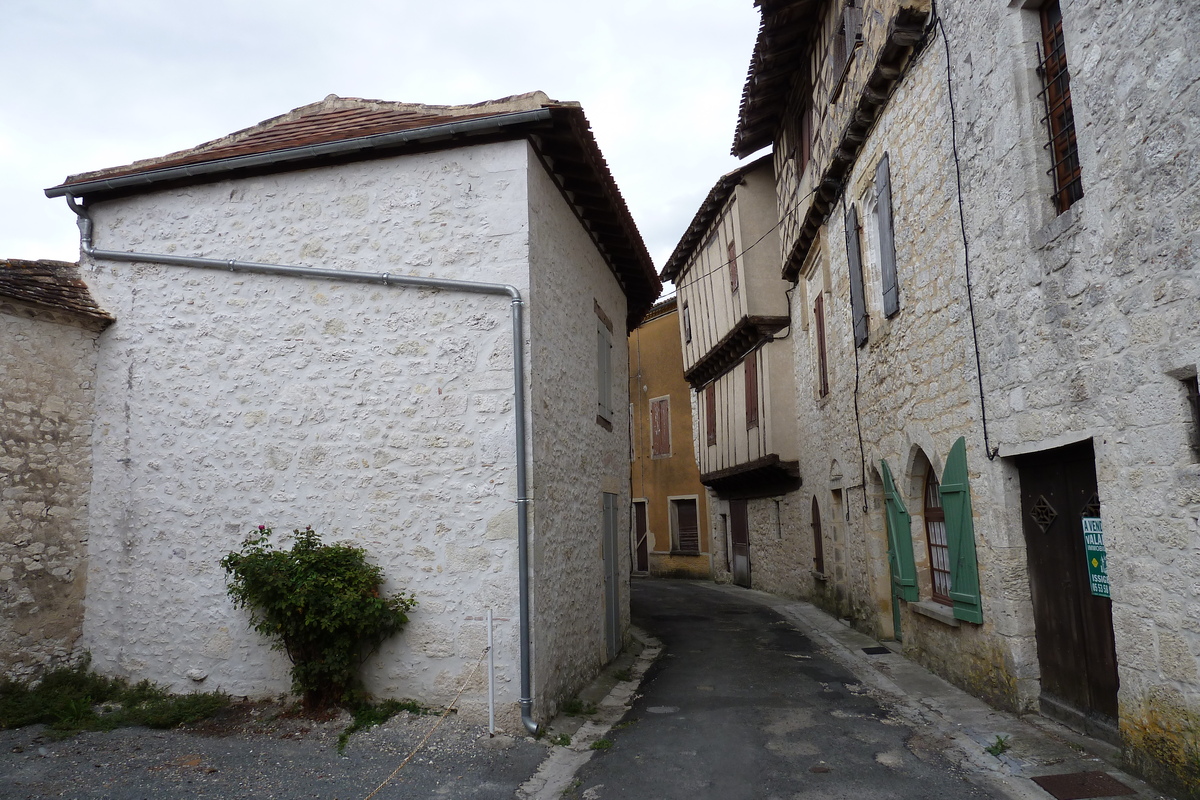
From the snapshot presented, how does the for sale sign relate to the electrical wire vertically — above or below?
below

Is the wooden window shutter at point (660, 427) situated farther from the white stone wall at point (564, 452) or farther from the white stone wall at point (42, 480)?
the white stone wall at point (42, 480)

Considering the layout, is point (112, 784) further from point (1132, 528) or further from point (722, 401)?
point (722, 401)

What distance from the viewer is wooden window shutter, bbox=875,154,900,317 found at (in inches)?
309

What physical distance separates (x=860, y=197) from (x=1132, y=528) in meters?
5.65

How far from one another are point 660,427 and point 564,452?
15.5 meters

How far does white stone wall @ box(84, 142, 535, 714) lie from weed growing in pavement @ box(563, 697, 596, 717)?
85 cm

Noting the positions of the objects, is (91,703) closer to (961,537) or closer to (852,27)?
(961,537)

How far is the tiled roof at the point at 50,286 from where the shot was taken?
621cm

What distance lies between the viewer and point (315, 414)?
20.1 feet

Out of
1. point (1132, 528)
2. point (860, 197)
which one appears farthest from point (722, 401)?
point (1132, 528)

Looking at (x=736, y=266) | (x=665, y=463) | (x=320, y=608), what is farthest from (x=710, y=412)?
(x=320, y=608)

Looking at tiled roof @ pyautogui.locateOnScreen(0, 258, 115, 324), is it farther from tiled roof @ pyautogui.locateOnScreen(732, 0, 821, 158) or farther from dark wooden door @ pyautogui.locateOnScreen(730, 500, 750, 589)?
dark wooden door @ pyautogui.locateOnScreen(730, 500, 750, 589)

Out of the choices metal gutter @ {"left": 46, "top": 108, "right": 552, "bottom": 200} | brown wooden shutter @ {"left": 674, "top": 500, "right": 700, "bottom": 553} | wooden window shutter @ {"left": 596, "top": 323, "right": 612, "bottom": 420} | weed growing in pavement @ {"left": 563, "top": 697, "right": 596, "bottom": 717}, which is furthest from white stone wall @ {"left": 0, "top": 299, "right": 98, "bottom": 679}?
brown wooden shutter @ {"left": 674, "top": 500, "right": 700, "bottom": 553}

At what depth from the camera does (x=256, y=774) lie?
15.6 feet
